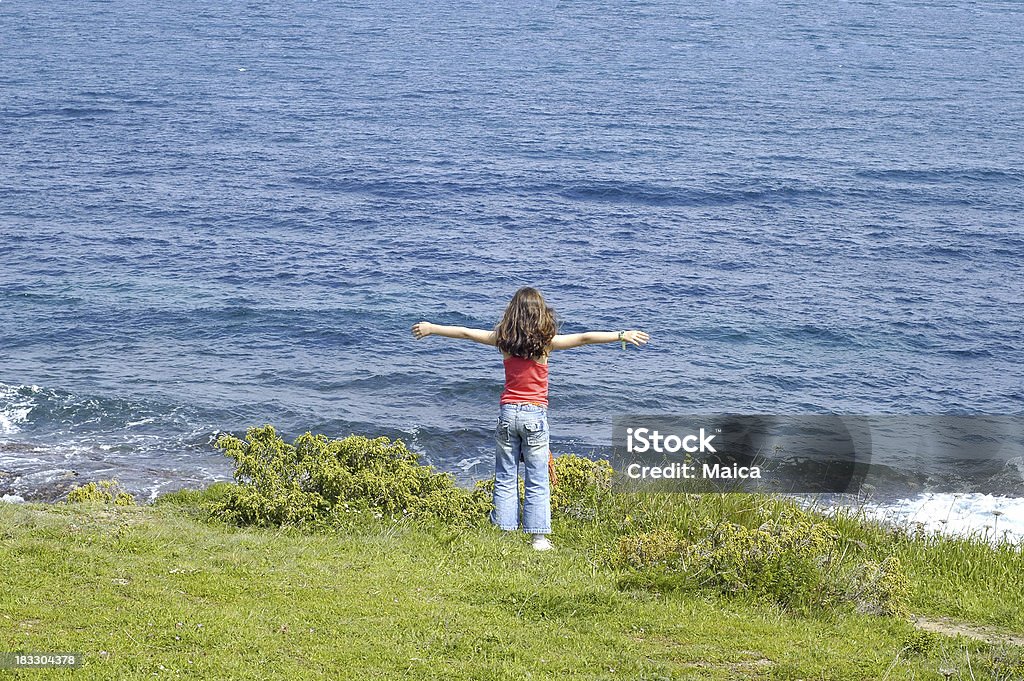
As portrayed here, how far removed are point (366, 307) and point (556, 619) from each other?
92.3 feet

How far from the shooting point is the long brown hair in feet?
30.0

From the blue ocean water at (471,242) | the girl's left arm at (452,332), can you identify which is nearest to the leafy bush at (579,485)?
the girl's left arm at (452,332)

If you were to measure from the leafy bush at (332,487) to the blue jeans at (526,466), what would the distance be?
597 mm

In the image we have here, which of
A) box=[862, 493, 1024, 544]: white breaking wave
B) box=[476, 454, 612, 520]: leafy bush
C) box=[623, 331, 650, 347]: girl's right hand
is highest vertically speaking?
box=[623, 331, 650, 347]: girl's right hand

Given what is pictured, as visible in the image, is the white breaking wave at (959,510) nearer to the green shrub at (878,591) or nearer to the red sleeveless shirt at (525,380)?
the green shrub at (878,591)

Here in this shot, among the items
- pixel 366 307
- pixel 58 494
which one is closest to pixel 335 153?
pixel 366 307

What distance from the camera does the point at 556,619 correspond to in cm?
766

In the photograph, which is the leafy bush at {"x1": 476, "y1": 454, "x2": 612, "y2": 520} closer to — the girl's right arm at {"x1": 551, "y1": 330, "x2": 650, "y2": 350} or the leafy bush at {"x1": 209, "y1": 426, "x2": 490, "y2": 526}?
the leafy bush at {"x1": 209, "y1": 426, "x2": 490, "y2": 526}

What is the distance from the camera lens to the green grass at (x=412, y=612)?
678 centimetres

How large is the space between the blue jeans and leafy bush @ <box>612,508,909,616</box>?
922mm

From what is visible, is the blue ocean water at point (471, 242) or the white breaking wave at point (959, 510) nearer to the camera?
the white breaking wave at point (959, 510)

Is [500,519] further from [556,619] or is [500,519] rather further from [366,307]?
[366,307]

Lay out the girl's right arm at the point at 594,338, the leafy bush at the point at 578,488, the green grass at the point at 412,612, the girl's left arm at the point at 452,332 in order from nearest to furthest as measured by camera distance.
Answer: the green grass at the point at 412,612, the girl's right arm at the point at 594,338, the girl's left arm at the point at 452,332, the leafy bush at the point at 578,488

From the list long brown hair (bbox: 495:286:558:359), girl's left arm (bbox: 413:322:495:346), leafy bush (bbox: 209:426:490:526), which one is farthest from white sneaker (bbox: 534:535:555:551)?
girl's left arm (bbox: 413:322:495:346)
